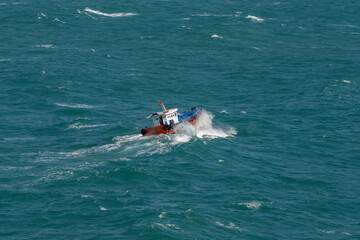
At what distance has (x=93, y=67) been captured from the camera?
134 metres

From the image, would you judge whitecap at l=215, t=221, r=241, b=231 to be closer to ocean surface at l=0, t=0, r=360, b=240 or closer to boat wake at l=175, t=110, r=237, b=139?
ocean surface at l=0, t=0, r=360, b=240

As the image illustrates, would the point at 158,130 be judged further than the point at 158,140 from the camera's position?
Yes

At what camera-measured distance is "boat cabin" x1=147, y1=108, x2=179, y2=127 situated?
326 ft

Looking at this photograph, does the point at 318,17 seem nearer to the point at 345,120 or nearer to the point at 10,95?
the point at 345,120

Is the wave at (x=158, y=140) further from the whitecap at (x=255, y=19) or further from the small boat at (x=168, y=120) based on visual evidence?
the whitecap at (x=255, y=19)

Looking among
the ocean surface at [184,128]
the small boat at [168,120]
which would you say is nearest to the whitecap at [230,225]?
the ocean surface at [184,128]

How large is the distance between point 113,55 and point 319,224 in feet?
273

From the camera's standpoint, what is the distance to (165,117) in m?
99.2

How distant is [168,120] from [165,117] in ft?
2.82

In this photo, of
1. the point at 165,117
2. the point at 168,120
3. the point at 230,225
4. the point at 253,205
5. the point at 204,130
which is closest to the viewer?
the point at 230,225

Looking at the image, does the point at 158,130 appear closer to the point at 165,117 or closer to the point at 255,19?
the point at 165,117

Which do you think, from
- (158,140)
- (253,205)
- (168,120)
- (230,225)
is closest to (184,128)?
(168,120)

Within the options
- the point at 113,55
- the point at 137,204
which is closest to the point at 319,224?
the point at 137,204

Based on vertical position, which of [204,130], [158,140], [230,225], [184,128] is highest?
[184,128]
